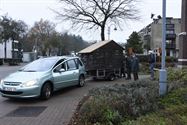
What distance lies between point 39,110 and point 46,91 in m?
2.07

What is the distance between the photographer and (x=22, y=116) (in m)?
9.14

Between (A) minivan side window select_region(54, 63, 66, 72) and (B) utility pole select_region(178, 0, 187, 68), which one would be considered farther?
(B) utility pole select_region(178, 0, 187, 68)

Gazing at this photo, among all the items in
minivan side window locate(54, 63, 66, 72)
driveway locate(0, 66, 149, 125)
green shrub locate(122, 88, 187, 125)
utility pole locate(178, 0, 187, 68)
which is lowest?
driveway locate(0, 66, 149, 125)

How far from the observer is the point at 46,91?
1205 centimetres

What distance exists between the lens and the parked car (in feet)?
37.4

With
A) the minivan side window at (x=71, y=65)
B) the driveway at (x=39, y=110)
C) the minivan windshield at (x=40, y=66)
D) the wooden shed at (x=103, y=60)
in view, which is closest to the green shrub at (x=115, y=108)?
the driveway at (x=39, y=110)

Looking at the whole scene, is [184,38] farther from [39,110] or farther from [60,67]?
[39,110]

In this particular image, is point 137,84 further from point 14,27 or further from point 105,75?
point 14,27

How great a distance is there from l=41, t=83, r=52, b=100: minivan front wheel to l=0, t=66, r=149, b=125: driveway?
181 millimetres

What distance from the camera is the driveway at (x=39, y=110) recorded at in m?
8.43

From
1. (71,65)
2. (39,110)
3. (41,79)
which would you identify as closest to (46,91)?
(41,79)

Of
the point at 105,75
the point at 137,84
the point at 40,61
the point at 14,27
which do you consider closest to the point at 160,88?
the point at 137,84

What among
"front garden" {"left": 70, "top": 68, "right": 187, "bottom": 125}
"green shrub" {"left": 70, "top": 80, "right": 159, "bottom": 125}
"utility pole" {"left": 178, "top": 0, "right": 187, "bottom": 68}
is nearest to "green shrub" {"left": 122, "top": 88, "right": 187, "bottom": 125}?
"front garden" {"left": 70, "top": 68, "right": 187, "bottom": 125}

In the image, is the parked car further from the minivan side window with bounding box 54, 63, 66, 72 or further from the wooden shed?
the wooden shed
